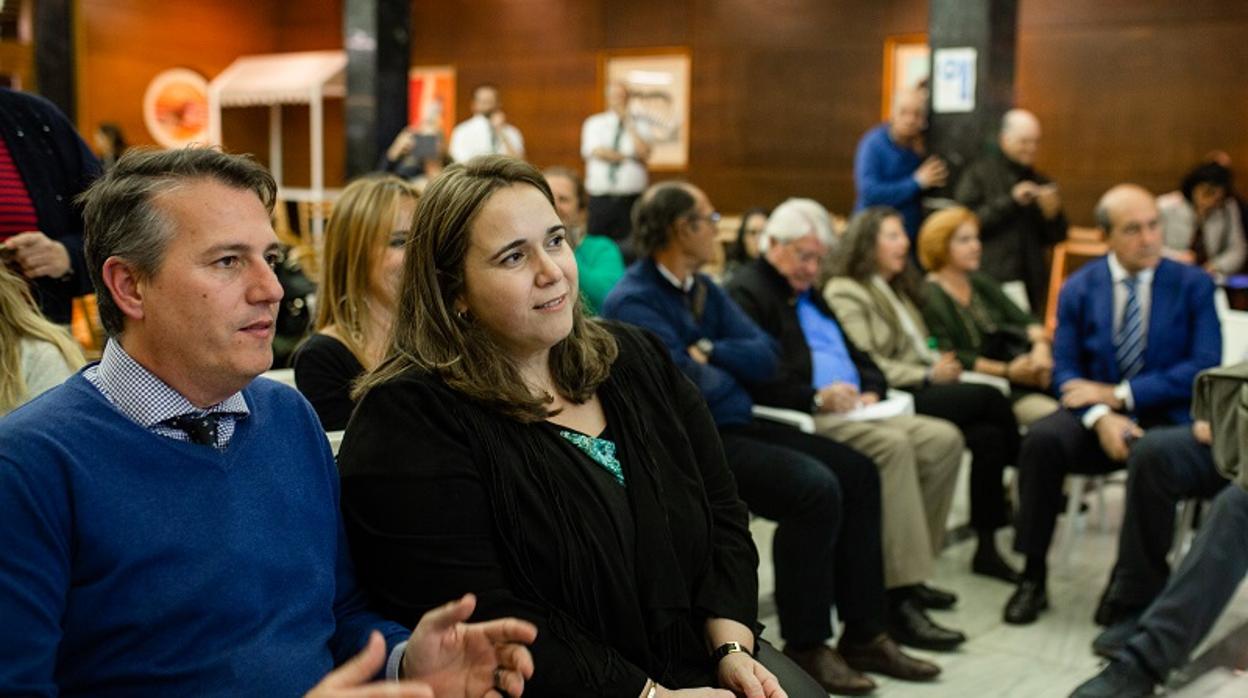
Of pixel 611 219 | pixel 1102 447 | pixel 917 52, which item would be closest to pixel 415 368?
pixel 1102 447

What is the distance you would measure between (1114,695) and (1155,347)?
4.89 feet

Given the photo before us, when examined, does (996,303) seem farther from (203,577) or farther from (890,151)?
(203,577)

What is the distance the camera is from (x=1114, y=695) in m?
3.32

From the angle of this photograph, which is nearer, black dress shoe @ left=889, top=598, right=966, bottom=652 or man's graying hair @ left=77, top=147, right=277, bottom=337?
man's graying hair @ left=77, top=147, right=277, bottom=337

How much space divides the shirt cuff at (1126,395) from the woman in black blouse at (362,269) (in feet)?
8.74

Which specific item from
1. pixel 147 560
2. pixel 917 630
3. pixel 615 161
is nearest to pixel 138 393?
pixel 147 560

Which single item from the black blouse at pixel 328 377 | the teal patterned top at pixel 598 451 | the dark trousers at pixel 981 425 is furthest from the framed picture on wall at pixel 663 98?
the teal patterned top at pixel 598 451

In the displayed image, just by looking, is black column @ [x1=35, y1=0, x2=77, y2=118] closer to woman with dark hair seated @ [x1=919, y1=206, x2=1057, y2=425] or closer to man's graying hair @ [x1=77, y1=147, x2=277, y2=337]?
woman with dark hair seated @ [x1=919, y1=206, x2=1057, y2=425]

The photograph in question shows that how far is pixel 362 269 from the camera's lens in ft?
9.09

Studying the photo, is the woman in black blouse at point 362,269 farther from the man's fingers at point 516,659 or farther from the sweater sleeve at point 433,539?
the man's fingers at point 516,659

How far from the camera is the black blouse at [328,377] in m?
2.61

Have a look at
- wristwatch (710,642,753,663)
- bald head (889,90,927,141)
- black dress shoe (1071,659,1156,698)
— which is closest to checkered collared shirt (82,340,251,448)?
wristwatch (710,642,753,663)

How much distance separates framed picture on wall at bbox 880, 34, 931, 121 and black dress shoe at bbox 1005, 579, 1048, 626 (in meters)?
7.15

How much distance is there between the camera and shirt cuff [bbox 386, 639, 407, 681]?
167 centimetres
